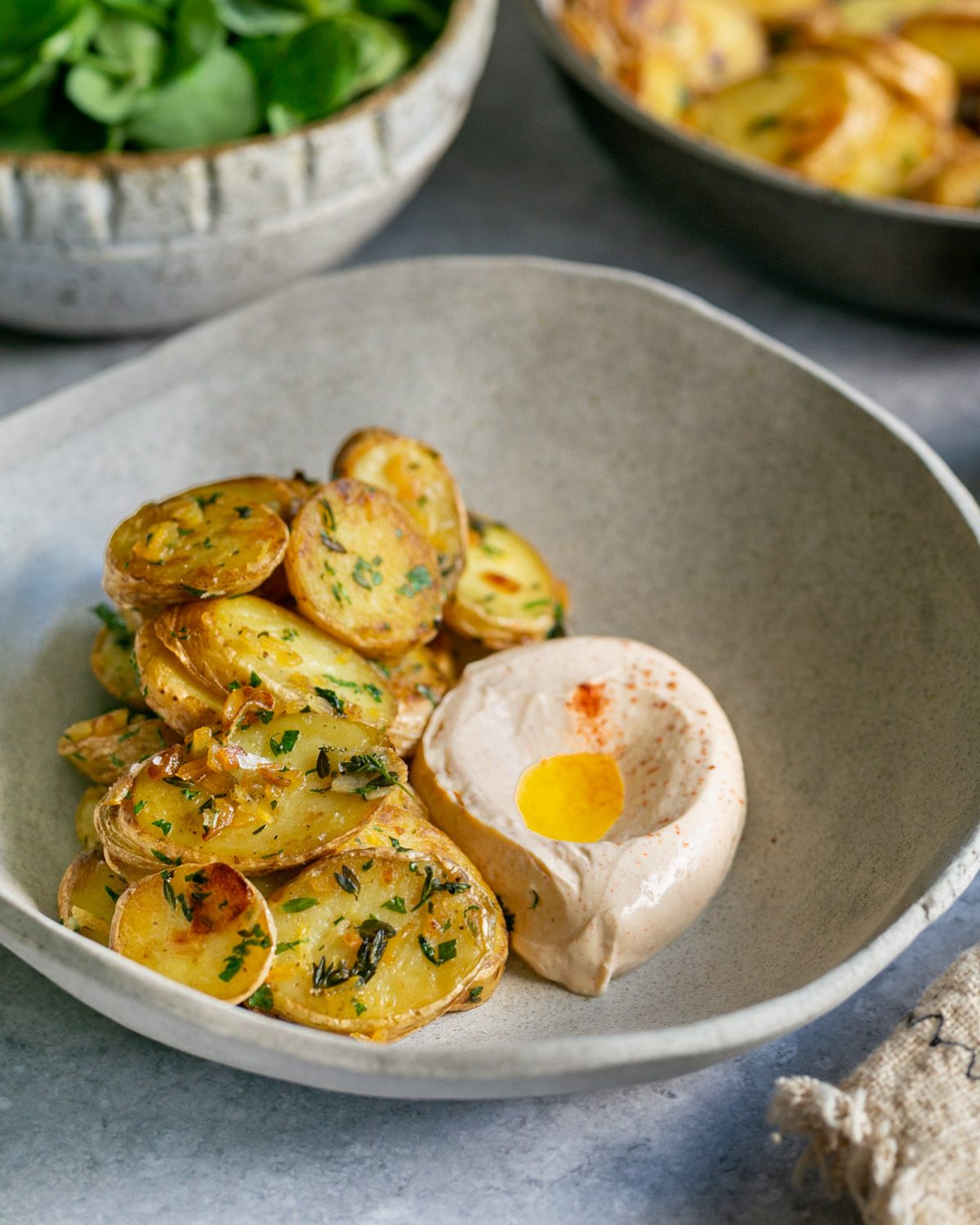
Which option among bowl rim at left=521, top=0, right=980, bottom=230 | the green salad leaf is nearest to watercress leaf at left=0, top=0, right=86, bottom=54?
the green salad leaf

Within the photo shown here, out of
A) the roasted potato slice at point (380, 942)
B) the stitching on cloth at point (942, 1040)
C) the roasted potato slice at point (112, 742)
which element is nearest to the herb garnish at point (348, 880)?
the roasted potato slice at point (380, 942)

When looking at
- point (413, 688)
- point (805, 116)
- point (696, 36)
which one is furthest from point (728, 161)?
point (413, 688)

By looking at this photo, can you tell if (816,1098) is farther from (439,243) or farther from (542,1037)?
(439,243)

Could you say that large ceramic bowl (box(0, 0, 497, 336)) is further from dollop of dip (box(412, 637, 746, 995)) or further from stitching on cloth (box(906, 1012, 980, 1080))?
stitching on cloth (box(906, 1012, 980, 1080))

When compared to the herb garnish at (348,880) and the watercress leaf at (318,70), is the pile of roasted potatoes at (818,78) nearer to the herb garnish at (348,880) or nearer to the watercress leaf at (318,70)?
the watercress leaf at (318,70)

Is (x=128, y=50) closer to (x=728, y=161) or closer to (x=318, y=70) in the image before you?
(x=318, y=70)
